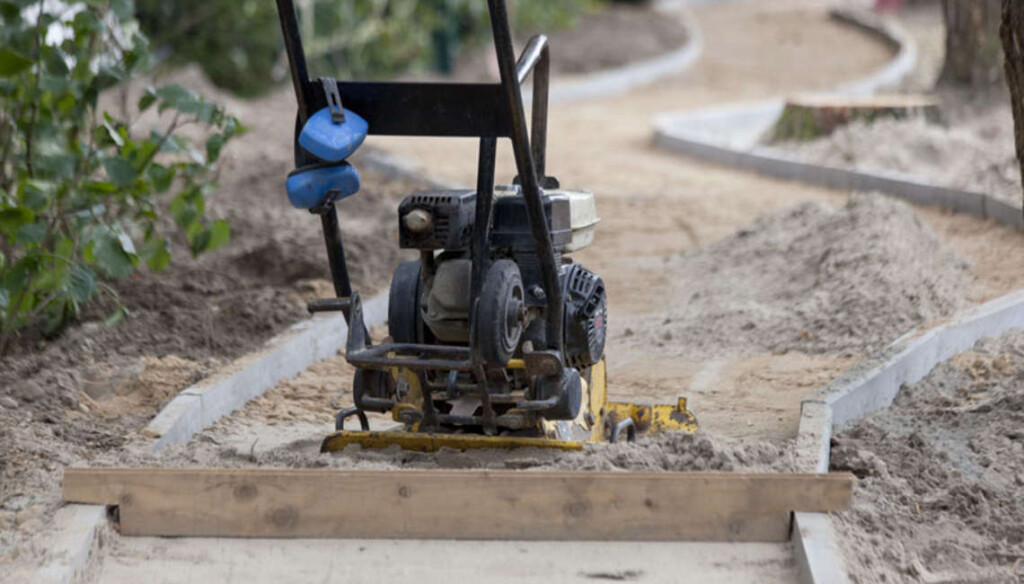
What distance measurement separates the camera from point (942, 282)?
6.18 metres

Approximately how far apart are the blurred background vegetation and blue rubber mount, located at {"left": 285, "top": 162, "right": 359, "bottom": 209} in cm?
1192

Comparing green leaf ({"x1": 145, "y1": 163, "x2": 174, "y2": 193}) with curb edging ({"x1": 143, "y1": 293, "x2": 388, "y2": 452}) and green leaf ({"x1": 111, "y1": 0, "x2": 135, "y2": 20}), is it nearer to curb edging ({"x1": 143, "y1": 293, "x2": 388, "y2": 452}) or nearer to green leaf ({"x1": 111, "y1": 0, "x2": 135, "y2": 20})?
green leaf ({"x1": 111, "y1": 0, "x2": 135, "y2": 20})

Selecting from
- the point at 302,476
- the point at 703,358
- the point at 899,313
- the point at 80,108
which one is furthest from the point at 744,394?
the point at 80,108

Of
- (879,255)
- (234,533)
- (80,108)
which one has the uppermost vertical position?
(80,108)

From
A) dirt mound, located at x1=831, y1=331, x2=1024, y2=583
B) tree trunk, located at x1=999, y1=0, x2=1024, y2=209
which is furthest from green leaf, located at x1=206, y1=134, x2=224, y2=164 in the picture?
tree trunk, located at x1=999, y1=0, x2=1024, y2=209

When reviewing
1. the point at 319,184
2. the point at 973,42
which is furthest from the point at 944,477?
the point at 973,42

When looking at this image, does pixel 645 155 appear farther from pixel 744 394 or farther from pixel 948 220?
pixel 744 394

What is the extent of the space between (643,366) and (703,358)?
0.29m

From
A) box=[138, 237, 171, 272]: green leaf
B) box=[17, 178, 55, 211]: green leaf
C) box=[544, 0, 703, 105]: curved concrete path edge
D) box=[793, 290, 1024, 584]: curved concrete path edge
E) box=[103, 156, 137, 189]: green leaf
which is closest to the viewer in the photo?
box=[793, 290, 1024, 584]: curved concrete path edge

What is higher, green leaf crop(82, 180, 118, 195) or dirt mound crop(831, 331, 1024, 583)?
green leaf crop(82, 180, 118, 195)

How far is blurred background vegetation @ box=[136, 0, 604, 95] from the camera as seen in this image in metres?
15.8

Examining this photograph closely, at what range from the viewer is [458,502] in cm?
354

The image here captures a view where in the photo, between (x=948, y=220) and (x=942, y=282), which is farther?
(x=948, y=220)

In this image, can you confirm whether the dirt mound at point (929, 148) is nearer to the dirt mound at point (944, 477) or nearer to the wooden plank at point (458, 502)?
the dirt mound at point (944, 477)
